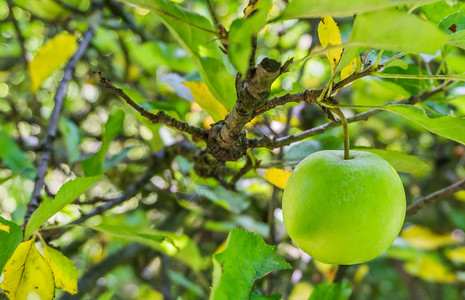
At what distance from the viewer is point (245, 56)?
0.36m

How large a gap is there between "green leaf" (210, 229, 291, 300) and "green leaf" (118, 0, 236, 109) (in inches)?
9.8

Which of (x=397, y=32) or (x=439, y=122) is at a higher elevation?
(x=397, y=32)

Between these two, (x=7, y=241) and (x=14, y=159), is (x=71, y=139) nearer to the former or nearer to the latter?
(x=14, y=159)

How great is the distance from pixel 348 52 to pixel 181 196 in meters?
0.90

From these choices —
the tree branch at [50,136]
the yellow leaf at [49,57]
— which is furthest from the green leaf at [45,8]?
the yellow leaf at [49,57]

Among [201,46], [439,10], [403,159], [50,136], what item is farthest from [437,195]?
[50,136]

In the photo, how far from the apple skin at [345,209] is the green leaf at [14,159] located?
72 cm

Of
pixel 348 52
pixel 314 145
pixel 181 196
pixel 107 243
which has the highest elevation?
pixel 348 52

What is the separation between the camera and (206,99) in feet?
2.21

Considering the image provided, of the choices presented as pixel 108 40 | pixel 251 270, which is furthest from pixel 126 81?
pixel 251 270

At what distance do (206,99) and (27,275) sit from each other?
39 centimetres

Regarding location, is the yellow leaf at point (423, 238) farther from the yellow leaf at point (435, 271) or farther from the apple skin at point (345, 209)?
the apple skin at point (345, 209)

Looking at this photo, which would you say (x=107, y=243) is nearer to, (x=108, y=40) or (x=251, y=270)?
(x=108, y=40)

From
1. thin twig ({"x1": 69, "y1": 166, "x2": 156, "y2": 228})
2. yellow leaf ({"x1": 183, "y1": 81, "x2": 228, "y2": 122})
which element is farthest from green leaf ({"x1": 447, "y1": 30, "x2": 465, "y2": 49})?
thin twig ({"x1": 69, "y1": 166, "x2": 156, "y2": 228})
